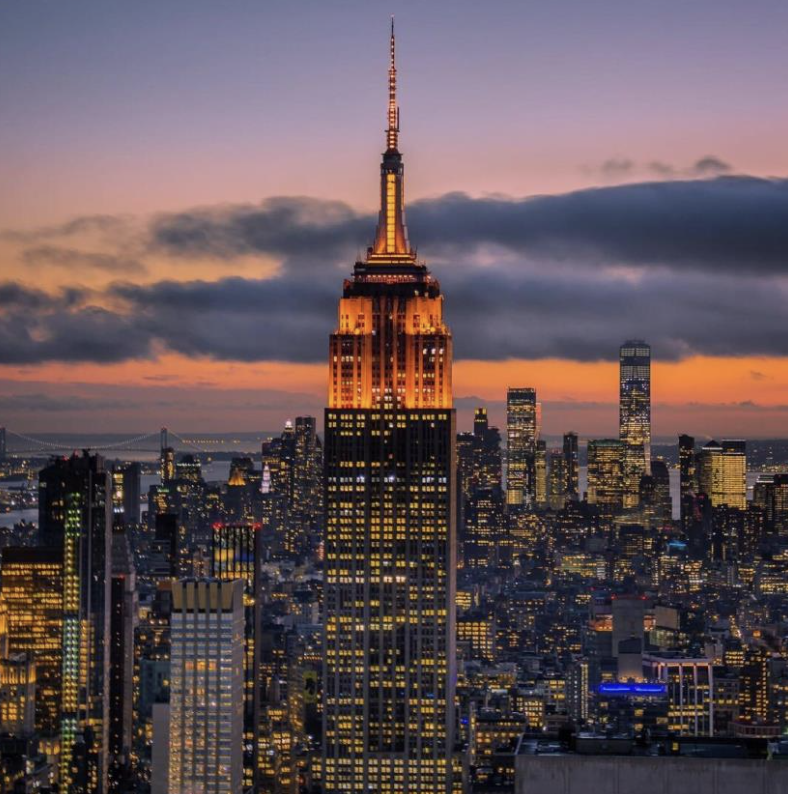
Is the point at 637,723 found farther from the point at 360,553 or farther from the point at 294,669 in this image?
the point at 360,553

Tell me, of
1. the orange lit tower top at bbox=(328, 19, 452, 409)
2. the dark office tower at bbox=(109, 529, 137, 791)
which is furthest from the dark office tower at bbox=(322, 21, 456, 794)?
the dark office tower at bbox=(109, 529, 137, 791)

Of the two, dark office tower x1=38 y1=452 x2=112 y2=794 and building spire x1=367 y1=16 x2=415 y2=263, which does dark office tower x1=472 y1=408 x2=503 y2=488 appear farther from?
building spire x1=367 y1=16 x2=415 y2=263

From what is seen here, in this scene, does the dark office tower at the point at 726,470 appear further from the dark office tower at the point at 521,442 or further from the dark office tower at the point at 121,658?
the dark office tower at the point at 121,658

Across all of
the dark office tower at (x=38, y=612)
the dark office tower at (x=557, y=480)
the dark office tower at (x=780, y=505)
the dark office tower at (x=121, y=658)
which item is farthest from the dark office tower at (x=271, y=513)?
the dark office tower at (x=780, y=505)

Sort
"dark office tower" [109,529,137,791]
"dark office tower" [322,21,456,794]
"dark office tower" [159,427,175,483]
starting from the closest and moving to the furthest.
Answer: "dark office tower" [322,21,456,794]
"dark office tower" [109,529,137,791]
"dark office tower" [159,427,175,483]

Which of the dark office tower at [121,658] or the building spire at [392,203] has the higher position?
the building spire at [392,203]

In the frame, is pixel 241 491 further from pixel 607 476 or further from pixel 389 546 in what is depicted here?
pixel 389 546
